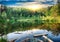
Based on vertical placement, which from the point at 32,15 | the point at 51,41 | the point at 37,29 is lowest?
the point at 51,41

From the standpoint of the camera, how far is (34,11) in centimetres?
136

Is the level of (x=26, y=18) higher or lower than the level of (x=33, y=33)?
higher

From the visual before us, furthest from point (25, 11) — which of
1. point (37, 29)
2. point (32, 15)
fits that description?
point (37, 29)

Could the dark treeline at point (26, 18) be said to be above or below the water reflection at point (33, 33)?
above

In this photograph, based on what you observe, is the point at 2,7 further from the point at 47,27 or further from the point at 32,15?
the point at 47,27

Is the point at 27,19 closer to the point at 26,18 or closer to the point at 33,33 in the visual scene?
the point at 26,18

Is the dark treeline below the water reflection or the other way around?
the other way around

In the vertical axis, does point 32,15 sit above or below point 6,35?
above

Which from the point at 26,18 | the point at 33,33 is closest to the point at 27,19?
the point at 26,18

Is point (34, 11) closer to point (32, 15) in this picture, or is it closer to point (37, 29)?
point (32, 15)

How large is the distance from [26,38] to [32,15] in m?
0.23

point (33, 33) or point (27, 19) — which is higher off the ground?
point (27, 19)

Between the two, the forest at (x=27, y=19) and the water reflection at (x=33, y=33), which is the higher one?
the forest at (x=27, y=19)

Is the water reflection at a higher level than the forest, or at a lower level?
lower
